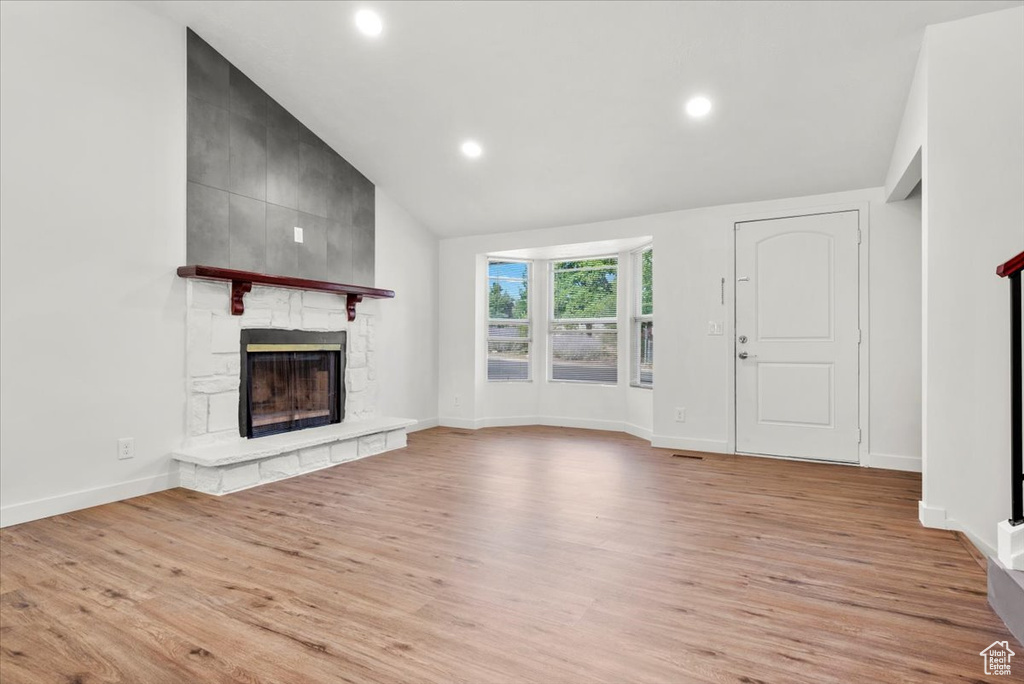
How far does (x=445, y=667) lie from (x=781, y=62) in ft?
12.0

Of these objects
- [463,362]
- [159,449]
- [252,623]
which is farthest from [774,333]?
[159,449]

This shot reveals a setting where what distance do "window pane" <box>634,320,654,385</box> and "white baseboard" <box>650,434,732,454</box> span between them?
0.79m

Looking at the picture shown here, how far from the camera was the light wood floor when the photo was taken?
1.60m

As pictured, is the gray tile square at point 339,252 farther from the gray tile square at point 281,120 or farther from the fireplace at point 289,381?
the gray tile square at point 281,120

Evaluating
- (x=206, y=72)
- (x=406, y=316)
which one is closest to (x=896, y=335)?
(x=406, y=316)

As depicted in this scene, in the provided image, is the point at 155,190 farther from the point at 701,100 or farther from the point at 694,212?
the point at 694,212

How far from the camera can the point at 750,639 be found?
1732 millimetres

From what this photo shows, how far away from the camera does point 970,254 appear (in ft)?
8.79

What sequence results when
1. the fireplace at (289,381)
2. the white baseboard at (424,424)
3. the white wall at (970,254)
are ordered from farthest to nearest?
1. the white baseboard at (424,424)
2. the fireplace at (289,381)
3. the white wall at (970,254)

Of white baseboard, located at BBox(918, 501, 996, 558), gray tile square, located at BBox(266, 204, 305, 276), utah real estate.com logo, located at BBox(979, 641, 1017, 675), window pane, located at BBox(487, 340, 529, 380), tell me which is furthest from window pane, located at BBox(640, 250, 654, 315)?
utah real estate.com logo, located at BBox(979, 641, 1017, 675)

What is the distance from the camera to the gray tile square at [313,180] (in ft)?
14.9

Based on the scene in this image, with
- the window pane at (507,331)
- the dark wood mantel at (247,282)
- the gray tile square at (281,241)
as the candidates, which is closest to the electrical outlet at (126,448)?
the dark wood mantel at (247,282)

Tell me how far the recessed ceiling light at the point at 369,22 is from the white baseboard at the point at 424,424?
3.77 m

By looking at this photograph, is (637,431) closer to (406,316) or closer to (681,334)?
(681,334)
